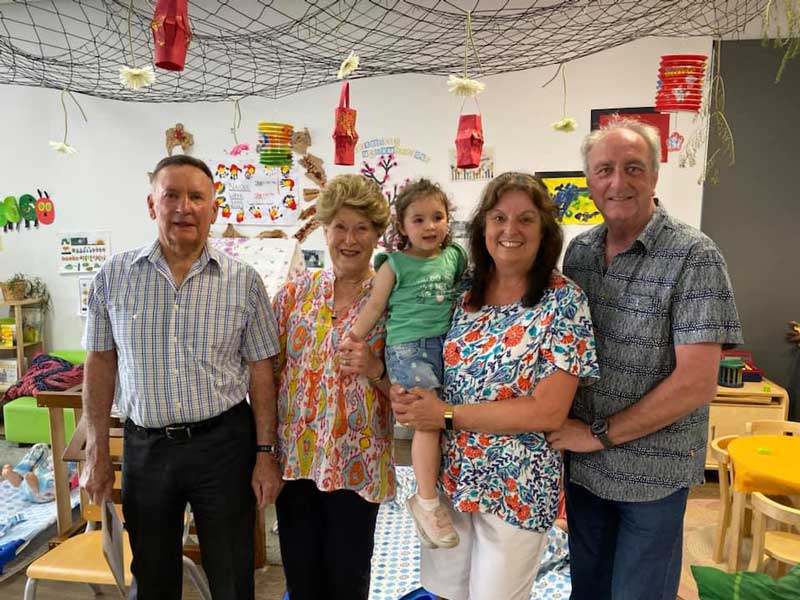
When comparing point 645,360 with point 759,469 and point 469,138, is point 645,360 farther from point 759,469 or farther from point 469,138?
point 469,138

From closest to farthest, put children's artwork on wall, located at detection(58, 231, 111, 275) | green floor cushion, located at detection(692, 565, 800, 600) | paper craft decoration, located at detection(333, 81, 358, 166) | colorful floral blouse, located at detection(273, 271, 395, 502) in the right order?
1. green floor cushion, located at detection(692, 565, 800, 600)
2. colorful floral blouse, located at detection(273, 271, 395, 502)
3. paper craft decoration, located at detection(333, 81, 358, 166)
4. children's artwork on wall, located at detection(58, 231, 111, 275)

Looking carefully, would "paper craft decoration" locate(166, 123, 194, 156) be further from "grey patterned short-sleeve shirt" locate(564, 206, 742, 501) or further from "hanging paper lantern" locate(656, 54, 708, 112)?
"grey patterned short-sleeve shirt" locate(564, 206, 742, 501)

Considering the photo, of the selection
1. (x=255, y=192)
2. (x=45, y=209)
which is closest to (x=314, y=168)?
(x=255, y=192)

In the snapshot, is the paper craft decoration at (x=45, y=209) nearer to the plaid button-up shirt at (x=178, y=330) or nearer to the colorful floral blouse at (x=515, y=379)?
the plaid button-up shirt at (x=178, y=330)

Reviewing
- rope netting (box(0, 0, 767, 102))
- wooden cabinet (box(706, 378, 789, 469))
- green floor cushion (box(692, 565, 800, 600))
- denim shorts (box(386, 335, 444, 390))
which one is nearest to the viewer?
green floor cushion (box(692, 565, 800, 600))

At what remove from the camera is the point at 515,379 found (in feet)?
4.22

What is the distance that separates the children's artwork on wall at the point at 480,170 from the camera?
162 inches

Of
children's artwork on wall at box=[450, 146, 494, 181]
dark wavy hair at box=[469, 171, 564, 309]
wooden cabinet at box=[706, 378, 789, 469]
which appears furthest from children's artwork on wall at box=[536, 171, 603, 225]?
dark wavy hair at box=[469, 171, 564, 309]

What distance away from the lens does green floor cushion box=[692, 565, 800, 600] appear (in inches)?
19.3

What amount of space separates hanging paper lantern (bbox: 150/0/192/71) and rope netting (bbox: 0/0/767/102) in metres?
2.17

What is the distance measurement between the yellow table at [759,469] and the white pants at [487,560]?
1.49 m

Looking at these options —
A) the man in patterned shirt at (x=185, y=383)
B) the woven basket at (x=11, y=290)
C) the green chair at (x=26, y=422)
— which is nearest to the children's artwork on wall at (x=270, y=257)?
the green chair at (x=26, y=422)

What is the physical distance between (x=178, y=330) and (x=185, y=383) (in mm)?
147

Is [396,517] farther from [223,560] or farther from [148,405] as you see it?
[148,405]
